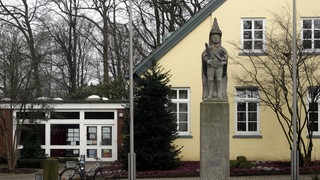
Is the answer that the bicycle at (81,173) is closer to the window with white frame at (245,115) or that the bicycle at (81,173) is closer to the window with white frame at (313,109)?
the window with white frame at (245,115)

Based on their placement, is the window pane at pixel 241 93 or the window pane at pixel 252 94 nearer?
the window pane at pixel 252 94

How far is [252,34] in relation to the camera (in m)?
26.4

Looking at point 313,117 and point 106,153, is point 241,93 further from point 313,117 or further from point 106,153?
point 106,153

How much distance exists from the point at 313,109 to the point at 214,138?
10403 mm

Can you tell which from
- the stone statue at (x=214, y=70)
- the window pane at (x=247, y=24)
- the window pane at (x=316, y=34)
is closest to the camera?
the stone statue at (x=214, y=70)

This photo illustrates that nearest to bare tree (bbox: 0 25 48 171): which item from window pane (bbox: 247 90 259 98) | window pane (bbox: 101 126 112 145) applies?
window pane (bbox: 101 126 112 145)

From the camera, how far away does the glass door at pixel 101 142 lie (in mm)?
31078

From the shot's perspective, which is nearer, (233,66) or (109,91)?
(233,66)

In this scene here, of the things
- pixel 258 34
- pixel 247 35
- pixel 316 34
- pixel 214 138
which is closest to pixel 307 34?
pixel 316 34

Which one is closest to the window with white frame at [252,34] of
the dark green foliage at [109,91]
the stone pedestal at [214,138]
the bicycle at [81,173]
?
the bicycle at [81,173]

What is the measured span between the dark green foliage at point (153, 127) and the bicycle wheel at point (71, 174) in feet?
10.6

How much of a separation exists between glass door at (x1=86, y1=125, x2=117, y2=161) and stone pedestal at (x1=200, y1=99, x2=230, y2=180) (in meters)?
17.5

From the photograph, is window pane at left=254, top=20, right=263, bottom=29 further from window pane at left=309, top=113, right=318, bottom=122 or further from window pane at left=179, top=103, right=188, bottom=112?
window pane at left=179, top=103, right=188, bottom=112

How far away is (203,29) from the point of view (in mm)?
26766
